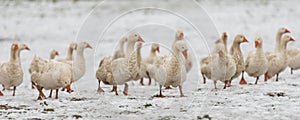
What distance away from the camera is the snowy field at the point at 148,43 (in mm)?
8406

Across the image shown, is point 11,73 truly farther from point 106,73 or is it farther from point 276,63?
point 276,63

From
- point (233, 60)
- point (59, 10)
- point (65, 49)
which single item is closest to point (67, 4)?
point (59, 10)

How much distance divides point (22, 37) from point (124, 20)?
7.44 m

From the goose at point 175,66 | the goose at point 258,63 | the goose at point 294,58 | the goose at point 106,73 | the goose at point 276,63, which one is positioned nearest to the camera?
the goose at point 175,66

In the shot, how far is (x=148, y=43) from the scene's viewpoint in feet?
63.3

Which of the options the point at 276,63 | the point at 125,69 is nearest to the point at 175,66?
the point at 125,69

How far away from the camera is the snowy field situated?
841cm

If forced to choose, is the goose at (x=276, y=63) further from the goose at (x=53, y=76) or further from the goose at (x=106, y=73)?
the goose at (x=53, y=76)

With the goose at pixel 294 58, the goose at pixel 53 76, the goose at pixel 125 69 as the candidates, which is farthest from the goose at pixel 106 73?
the goose at pixel 294 58

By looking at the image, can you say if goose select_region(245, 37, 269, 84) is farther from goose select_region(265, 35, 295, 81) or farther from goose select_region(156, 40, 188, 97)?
goose select_region(156, 40, 188, 97)

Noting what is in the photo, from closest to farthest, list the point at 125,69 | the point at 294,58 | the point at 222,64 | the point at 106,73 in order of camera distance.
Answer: the point at 125,69
the point at 222,64
the point at 106,73
the point at 294,58

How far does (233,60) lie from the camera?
1111 cm

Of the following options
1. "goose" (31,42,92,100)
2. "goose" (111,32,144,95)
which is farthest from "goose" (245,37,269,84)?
"goose" (31,42,92,100)

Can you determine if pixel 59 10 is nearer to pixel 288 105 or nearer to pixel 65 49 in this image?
pixel 65 49
